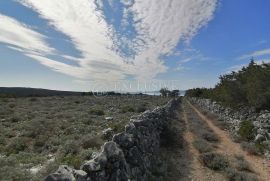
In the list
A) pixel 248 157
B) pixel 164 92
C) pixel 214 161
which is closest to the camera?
pixel 214 161

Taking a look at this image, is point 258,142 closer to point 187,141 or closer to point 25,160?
point 187,141

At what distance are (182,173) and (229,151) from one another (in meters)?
5.90

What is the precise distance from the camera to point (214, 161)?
46.9ft

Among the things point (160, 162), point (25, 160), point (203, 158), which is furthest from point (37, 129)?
point (203, 158)

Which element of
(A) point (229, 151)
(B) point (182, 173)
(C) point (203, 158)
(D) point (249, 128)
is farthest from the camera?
(D) point (249, 128)

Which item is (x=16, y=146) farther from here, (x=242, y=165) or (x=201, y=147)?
(x=242, y=165)

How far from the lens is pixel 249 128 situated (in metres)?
21.0

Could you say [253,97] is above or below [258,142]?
above

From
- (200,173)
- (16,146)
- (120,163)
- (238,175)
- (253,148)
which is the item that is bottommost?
(200,173)

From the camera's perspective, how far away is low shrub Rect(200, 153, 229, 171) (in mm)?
13870

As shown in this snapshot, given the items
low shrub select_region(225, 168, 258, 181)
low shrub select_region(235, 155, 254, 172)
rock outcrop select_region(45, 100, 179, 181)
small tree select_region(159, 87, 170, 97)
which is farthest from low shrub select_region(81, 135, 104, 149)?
small tree select_region(159, 87, 170, 97)

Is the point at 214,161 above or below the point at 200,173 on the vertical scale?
above

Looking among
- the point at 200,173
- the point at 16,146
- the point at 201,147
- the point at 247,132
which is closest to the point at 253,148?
the point at 201,147

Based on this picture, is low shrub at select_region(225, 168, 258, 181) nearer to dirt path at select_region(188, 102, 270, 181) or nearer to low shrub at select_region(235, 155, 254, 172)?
dirt path at select_region(188, 102, 270, 181)
